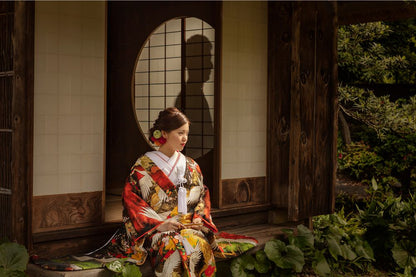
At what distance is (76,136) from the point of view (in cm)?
448

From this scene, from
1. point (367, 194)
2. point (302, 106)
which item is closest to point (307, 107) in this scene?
point (302, 106)

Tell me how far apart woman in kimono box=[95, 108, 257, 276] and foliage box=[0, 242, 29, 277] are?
0.73 meters

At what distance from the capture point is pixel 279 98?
586cm

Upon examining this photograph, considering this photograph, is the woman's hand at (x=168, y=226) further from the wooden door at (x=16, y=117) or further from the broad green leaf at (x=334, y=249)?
the broad green leaf at (x=334, y=249)

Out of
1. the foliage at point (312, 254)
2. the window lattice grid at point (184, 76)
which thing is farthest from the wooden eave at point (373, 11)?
the foliage at point (312, 254)

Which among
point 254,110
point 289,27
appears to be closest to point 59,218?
point 254,110

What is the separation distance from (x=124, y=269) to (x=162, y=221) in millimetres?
459

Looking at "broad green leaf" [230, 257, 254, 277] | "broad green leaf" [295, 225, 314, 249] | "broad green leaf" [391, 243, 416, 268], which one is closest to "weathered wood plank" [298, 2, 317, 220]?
"broad green leaf" [295, 225, 314, 249]

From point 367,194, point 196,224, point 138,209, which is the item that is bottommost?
point 367,194

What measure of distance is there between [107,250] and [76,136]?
958mm

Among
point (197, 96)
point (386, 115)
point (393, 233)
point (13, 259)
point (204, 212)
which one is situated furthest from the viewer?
point (386, 115)

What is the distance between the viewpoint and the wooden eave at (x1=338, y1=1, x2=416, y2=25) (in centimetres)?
679

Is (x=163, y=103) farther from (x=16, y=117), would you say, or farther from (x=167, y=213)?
(x=16, y=117)

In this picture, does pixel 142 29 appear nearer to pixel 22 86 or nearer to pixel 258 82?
pixel 258 82
